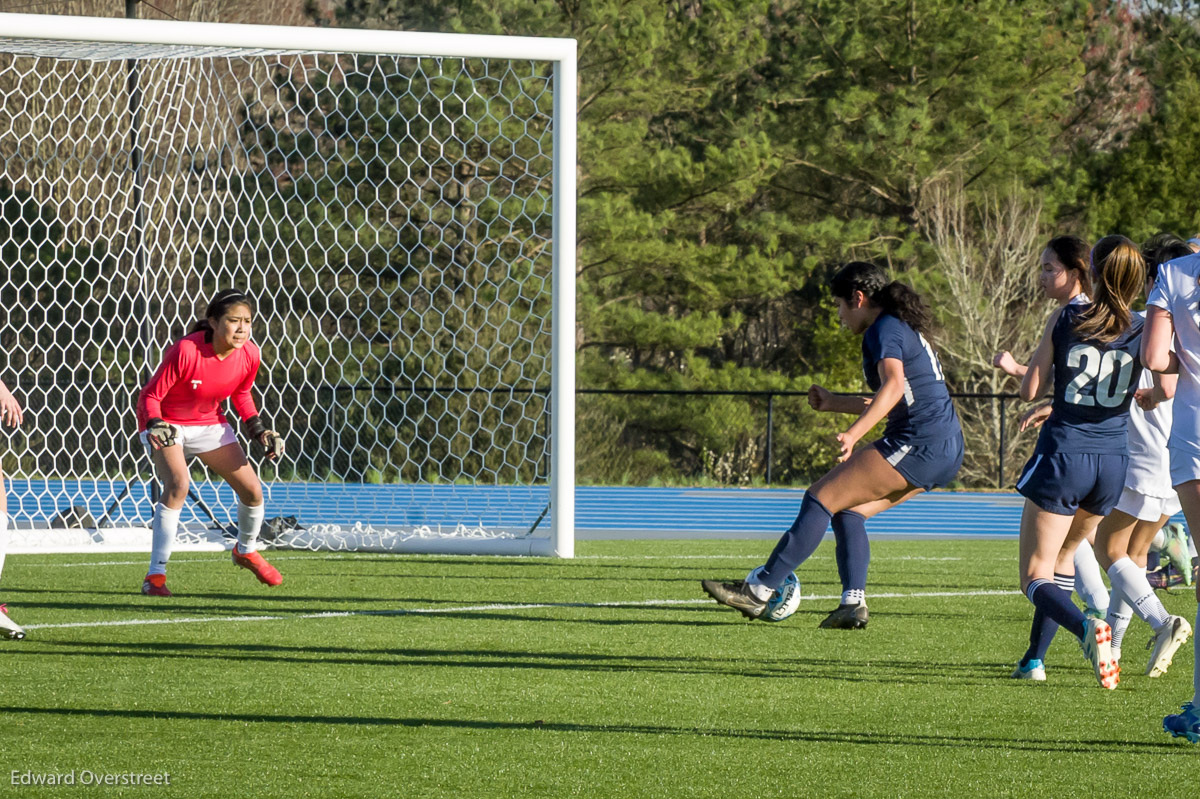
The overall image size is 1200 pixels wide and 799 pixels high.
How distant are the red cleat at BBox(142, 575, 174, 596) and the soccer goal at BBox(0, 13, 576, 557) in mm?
2387

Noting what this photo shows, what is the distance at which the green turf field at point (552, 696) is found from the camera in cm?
395

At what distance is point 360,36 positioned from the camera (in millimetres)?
9781

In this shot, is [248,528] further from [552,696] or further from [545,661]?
[552,696]

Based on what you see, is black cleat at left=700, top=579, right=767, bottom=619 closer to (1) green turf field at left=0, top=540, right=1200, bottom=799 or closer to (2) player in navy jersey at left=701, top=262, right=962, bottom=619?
(2) player in navy jersey at left=701, top=262, right=962, bottom=619

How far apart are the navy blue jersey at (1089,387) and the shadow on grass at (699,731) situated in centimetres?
117

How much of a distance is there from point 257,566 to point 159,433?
1.02 metres

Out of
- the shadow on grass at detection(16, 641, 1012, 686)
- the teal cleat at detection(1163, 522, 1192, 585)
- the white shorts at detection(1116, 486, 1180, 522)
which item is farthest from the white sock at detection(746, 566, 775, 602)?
the teal cleat at detection(1163, 522, 1192, 585)

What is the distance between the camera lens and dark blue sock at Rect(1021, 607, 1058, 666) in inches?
218

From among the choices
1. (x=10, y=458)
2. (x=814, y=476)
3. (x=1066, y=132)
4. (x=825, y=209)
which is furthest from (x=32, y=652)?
(x=1066, y=132)

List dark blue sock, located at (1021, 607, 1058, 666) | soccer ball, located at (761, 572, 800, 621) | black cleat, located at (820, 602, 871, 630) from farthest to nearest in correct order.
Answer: soccer ball, located at (761, 572, 800, 621) → black cleat, located at (820, 602, 871, 630) → dark blue sock, located at (1021, 607, 1058, 666)

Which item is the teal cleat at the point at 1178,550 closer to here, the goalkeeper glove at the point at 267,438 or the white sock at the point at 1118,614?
the white sock at the point at 1118,614

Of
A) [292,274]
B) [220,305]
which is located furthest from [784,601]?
[292,274]

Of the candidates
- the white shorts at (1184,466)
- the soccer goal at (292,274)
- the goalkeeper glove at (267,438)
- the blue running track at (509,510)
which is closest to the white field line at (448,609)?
the goalkeeper glove at (267,438)

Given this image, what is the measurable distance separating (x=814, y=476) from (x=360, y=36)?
50.8 ft
